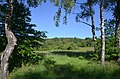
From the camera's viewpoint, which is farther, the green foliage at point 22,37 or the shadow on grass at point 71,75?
the green foliage at point 22,37

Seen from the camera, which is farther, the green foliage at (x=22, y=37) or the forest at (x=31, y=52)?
the green foliage at (x=22, y=37)

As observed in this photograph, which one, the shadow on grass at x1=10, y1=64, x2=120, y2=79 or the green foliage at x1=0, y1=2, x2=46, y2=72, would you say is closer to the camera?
the shadow on grass at x1=10, y1=64, x2=120, y2=79

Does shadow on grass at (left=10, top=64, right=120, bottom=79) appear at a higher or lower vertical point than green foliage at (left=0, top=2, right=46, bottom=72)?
lower

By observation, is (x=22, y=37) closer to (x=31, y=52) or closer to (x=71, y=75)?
(x=31, y=52)

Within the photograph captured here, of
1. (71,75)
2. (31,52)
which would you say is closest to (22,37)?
(31,52)

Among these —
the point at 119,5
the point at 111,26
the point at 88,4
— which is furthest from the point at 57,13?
the point at 111,26

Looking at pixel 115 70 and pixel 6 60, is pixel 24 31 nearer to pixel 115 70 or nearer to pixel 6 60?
pixel 6 60

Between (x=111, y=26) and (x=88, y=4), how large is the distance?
348 cm

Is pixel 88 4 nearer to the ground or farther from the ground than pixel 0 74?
farther from the ground

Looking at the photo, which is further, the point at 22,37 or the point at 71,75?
the point at 22,37

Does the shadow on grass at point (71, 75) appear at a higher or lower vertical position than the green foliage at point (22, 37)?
lower

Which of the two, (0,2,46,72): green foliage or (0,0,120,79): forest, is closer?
(0,0,120,79): forest

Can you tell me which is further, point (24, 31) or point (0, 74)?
point (24, 31)

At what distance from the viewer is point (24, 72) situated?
16.8 metres
